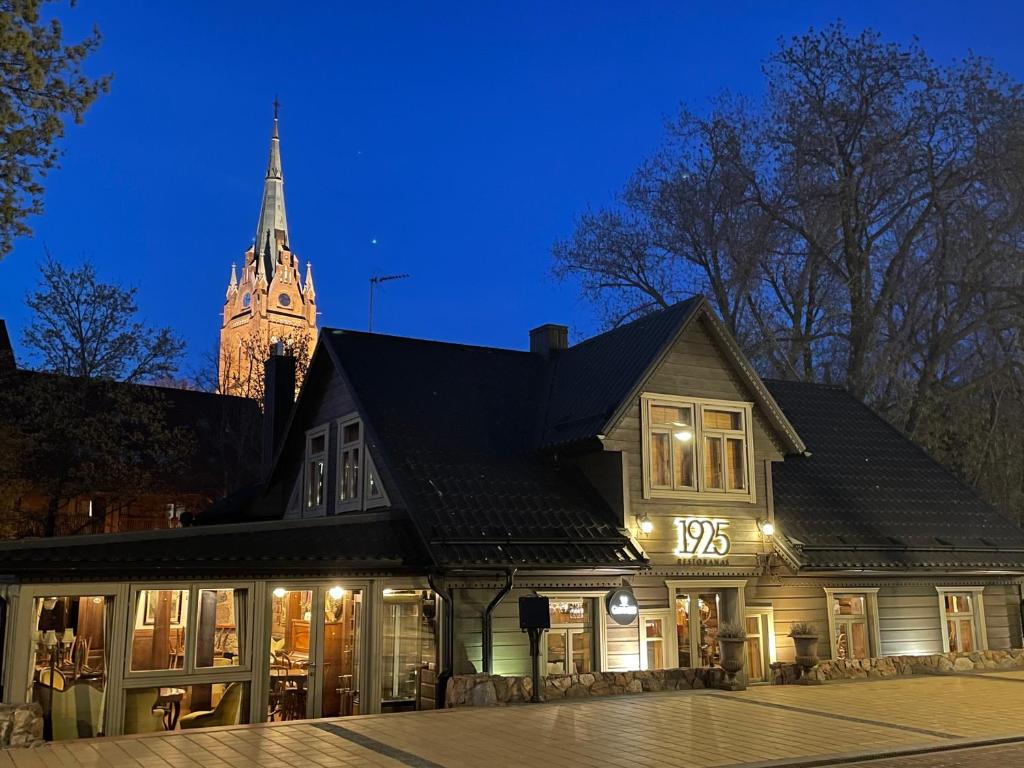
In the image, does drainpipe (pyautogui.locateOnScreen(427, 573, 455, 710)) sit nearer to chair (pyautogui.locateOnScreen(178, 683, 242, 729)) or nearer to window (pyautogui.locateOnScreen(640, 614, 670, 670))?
chair (pyautogui.locateOnScreen(178, 683, 242, 729))

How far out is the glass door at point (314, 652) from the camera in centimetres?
1430

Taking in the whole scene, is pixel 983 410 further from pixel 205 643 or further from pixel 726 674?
pixel 205 643

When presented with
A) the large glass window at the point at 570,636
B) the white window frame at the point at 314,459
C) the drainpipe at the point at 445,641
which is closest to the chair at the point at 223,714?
the drainpipe at the point at 445,641

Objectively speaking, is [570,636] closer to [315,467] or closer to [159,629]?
[159,629]

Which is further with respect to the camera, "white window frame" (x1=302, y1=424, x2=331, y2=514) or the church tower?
the church tower

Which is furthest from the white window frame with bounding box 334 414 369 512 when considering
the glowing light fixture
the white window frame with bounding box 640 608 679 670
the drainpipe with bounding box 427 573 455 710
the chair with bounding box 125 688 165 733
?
the chair with bounding box 125 688 165 733

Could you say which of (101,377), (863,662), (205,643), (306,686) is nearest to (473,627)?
(306,686)

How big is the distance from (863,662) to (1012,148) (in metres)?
15.7

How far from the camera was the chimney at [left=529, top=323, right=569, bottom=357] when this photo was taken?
21750 mm

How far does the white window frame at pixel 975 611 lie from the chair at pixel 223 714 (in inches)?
534

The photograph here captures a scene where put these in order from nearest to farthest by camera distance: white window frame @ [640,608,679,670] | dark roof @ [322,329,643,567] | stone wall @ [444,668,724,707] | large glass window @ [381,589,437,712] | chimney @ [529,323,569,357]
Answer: stone wall @ [444,668,724,707] < large glass window @ [381,589,437,712] < dark roof @ [322,329,643,567] < white window frame @ [640,608,679,670] < chimney @ [529,323,569,357]

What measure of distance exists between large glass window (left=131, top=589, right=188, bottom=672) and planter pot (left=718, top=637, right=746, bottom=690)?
8345 mm

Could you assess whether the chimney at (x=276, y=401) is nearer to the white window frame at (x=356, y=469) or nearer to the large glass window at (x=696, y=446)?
the white window frame at (x=356, y=469)

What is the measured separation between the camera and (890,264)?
29875mm
